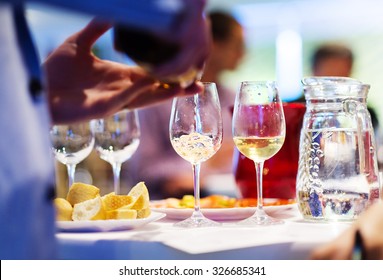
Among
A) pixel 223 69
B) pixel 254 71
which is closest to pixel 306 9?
pixel 254 71

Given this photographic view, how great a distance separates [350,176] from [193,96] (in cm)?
26

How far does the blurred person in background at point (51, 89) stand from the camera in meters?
0.64

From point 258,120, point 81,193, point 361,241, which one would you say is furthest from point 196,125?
point 361,241

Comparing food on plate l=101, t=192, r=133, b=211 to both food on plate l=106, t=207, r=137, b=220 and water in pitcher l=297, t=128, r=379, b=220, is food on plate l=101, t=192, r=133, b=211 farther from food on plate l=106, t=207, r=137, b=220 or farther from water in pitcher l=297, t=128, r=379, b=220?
water in pitcher l=297, t=128, r=379, b=220

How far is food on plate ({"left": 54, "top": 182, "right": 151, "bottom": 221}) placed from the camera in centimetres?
95

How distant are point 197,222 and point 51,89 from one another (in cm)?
28

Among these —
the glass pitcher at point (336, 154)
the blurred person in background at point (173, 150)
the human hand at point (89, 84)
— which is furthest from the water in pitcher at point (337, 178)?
the blurred person in background at point (173, 150)

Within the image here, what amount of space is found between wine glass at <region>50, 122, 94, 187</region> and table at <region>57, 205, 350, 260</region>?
219 mm

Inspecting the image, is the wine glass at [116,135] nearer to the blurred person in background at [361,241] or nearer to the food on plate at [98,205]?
the food on plate at [98,205]

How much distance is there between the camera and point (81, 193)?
3.25 ft

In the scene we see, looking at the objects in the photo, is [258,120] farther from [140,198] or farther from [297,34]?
[297,34]
